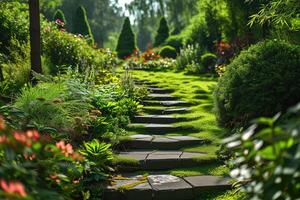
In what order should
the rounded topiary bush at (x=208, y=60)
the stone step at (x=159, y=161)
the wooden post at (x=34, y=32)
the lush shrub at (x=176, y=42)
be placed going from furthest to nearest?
the lush shrub at (x=176, y=42)
the rounded topiary bush at (x=208, y=60)
the wooden post at (x=34, y=32)
the stone step at (x=159, y=161)

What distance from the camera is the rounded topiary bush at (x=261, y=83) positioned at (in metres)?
5.63

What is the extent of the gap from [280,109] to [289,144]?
156 inches

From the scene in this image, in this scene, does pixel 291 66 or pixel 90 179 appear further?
pixel 291 66

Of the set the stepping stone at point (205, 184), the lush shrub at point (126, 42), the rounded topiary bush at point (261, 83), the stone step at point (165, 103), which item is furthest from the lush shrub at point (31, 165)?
the lush shrub at point (126, 42)

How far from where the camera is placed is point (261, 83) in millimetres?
5742

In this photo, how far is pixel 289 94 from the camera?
5.60 metres

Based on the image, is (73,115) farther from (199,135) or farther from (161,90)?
(161,90)

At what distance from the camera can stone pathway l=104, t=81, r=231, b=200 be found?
452 centimetres

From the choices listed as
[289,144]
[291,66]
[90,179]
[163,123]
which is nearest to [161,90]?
[163,123]

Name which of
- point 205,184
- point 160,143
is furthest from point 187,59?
point 205,184

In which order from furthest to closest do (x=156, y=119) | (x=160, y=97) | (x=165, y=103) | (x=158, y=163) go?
(x=160, y=97) < (x=165, y=103) < (x=156, y=119) < (x=158, y=163)

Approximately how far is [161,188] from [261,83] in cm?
209

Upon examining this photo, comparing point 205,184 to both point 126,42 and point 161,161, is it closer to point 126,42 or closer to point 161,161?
point 161,161

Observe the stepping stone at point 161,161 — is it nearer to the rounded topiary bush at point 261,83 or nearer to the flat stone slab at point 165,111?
the rounded topiary bush at point 261,83
